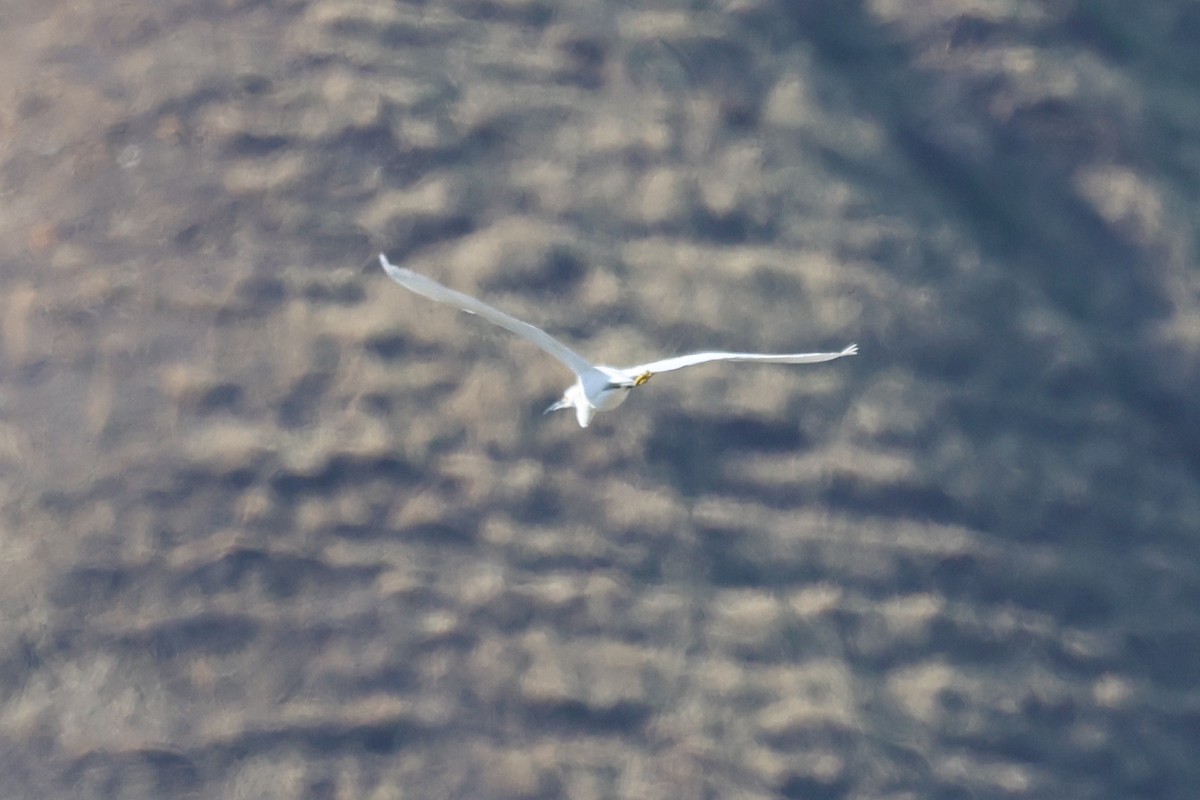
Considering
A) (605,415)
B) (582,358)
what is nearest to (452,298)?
(582,358)

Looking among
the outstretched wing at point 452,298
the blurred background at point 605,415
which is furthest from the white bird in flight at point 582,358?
the blurred background at point 605,415

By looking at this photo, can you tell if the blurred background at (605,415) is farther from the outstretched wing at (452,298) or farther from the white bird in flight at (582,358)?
the outstretched wing at (452,298)

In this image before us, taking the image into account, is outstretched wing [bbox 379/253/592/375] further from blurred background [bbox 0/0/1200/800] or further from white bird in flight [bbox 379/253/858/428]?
blurred background [bbox 0/0/1200/800]

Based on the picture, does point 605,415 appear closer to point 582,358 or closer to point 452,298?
point 582,358

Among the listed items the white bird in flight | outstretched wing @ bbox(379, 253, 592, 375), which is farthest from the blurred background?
outstretched wing @ bbox(379, 253, 592, 375)

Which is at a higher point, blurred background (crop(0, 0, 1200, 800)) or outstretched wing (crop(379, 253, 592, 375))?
outstretched wing (crop(379, 253, 592, 375))

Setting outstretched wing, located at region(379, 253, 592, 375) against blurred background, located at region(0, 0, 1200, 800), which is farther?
blurred background, located at region(0, 0, 1200, 800)

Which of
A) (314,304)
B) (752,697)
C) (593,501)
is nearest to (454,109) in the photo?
(314,304)
